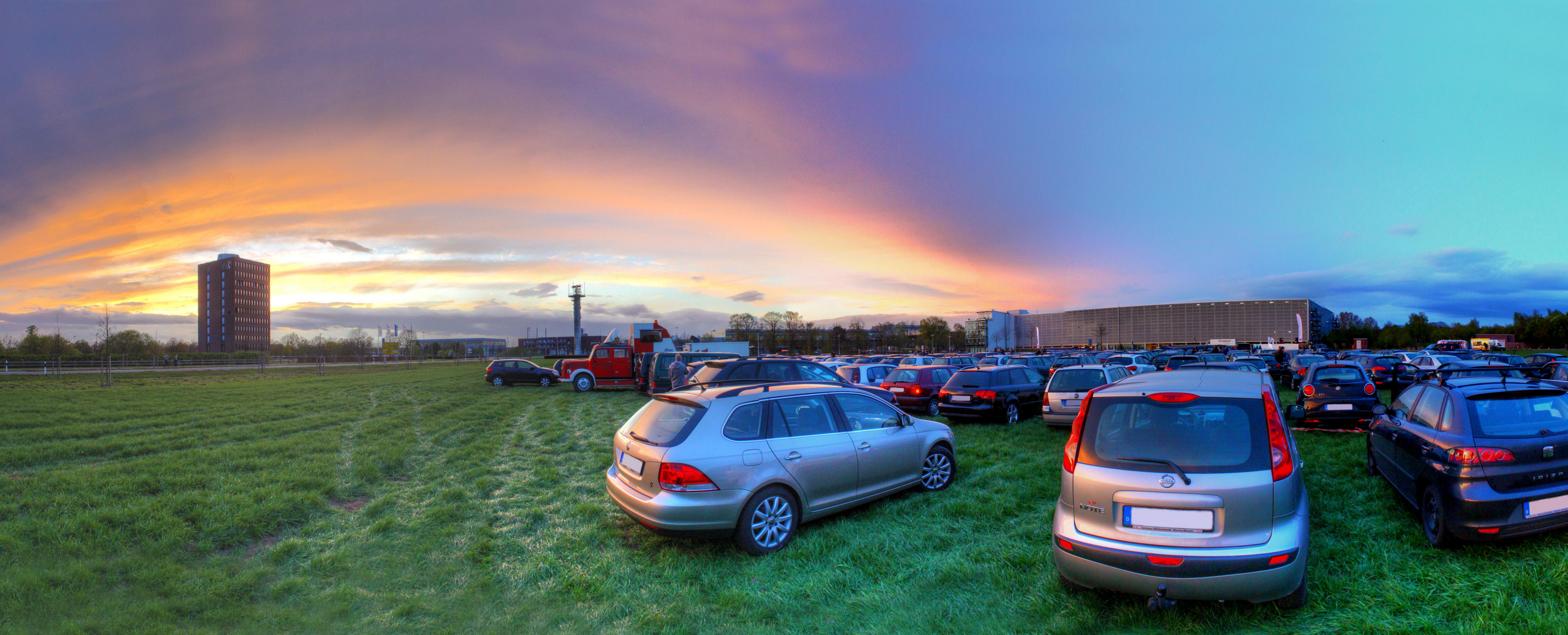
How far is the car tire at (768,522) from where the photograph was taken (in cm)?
531

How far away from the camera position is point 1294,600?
155 inches

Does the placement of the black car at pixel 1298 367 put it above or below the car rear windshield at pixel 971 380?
below

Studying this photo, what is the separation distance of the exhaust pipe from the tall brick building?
14007 centimetres

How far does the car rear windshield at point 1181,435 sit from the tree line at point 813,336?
94.1 meters

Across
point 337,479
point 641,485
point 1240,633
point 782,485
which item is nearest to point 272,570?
point 641,485

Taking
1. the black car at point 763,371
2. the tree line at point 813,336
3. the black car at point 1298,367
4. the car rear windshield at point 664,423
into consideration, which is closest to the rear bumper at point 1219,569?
the car rear windshield at point 664,423

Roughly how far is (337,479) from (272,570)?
369cm

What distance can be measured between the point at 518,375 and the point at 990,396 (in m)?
22.5

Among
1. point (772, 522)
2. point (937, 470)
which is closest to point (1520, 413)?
point (937, 470)

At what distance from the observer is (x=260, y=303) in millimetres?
117875

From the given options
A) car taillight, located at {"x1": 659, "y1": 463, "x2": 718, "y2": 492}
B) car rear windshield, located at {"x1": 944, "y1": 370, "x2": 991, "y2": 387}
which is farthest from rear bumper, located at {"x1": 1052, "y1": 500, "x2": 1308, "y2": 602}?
car rear windshield, located at {"x1": 944, "y1": 370, "x2": 991, "y2": 387}

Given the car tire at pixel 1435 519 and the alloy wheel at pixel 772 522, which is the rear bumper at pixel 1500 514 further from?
the alloy wheel at pixel 772 522

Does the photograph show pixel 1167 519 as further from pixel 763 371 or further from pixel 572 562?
pixel 763 371

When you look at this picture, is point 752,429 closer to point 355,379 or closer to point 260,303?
point 355,379
